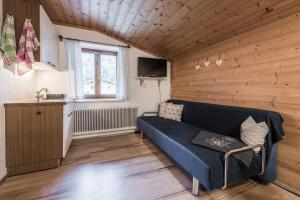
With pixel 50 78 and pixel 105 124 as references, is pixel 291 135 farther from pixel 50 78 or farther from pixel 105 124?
pixel 50 78

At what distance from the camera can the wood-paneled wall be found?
169 centimetres

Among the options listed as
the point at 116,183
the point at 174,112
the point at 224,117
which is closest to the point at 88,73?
the point at 174,112

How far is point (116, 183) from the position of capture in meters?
1.80

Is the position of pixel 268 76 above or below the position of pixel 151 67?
below

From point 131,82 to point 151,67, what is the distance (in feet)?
2.07

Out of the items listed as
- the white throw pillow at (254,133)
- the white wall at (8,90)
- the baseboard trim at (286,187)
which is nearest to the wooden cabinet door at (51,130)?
the white wall at (8,90)

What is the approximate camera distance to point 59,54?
10.1 feet

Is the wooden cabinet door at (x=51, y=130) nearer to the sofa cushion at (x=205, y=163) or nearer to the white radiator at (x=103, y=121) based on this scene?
the white radiator at (x=103, y=121)

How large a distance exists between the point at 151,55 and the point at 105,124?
2.07 metres

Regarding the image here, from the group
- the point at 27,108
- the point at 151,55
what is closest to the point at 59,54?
the point at 27,108

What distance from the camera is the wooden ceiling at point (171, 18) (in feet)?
5.99

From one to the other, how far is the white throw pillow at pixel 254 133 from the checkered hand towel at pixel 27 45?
2.79m

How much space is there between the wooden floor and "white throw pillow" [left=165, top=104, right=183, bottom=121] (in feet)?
3.46

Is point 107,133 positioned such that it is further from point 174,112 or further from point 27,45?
point 27,45
